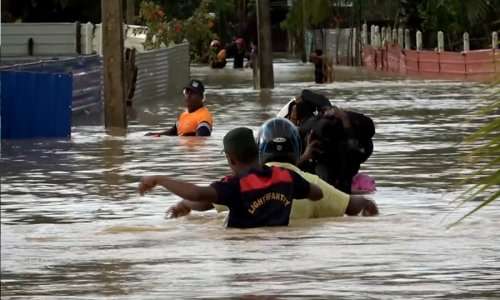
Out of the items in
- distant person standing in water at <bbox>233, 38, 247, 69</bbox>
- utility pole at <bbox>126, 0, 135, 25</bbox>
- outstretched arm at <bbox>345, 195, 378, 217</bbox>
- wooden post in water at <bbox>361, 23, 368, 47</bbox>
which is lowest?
distant person standing in water at <bbox>233, 38, 247, 69</bbox>

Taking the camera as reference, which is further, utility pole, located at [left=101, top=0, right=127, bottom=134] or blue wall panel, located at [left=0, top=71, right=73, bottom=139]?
utility pole, located at [left=101, top=0, right=127, bottom=134]

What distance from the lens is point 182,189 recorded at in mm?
11555

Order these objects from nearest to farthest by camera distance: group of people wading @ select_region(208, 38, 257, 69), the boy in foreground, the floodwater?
the floodwater < the boy in foreground < group of people wading @ select_region(208, 38, 257, 69)

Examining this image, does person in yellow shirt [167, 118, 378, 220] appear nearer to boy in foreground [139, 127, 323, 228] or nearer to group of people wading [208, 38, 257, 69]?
boy in foreground [139, 127, 323, 228]

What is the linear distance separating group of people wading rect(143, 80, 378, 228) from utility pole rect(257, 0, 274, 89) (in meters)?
33.9

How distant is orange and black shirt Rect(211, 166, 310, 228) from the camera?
39.4 feet

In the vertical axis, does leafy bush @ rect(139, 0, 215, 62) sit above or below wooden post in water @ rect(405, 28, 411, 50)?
above

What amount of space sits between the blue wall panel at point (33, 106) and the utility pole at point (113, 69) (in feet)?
5.45

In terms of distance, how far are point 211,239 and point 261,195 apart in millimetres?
529

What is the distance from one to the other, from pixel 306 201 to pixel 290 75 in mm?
51091

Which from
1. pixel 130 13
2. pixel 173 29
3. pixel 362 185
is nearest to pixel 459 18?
pixel 173 29

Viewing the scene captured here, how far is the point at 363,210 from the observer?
13617 millimetres

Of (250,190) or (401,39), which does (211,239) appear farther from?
(401,39)

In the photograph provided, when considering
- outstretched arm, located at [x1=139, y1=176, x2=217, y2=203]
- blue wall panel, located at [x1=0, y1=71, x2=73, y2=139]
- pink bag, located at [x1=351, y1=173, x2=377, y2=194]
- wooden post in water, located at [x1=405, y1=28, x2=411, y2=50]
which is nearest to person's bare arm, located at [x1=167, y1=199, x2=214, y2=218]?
outstretched arm, located at [x1=139, y1=176, x2=217, y2=203]
